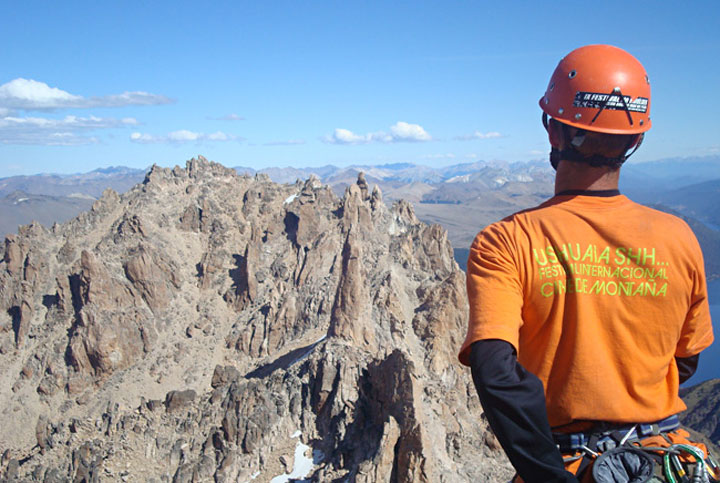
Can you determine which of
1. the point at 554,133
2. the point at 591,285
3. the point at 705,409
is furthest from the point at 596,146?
the point at 705,409

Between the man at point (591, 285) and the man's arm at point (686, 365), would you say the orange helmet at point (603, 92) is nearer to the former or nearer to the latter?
the man at point (591, 285)

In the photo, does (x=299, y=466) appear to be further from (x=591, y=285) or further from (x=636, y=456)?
(x=591, y=285)

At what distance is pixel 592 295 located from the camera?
10.5ft

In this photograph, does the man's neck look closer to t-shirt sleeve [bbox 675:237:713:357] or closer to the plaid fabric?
t-shirt sleeve [bbox 675:237:713:357]

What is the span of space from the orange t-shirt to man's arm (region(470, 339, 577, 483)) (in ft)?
0.69

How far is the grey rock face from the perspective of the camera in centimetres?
3850

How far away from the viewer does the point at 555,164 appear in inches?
150

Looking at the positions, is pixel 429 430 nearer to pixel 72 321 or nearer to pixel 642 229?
pixel 642 229

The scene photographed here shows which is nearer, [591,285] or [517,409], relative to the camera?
[517,409]

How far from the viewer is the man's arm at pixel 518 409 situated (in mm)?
2811

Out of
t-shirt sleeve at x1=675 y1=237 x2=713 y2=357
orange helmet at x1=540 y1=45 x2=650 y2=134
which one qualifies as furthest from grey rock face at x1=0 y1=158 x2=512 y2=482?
orange helmet at x1=540 y1=45 x2=650 y2=134

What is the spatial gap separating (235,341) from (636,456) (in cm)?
6541

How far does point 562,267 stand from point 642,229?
0.66 m

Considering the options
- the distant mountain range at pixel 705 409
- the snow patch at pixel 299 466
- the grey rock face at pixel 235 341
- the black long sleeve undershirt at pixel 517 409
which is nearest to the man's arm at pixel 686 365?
the black long sleeve undershirt at pixel 517 409
